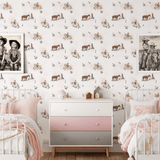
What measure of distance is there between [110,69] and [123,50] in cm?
42

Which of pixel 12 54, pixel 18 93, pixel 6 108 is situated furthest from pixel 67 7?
pixel 6 108

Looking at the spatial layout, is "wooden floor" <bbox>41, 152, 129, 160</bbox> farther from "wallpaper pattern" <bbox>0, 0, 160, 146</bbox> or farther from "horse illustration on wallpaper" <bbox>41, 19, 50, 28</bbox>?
"horse illustration on wallpaper" <bbox>41, 19, 50, 28</bbox>

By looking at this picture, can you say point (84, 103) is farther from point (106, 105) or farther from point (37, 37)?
point (37, 37)

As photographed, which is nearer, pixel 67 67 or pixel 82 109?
pixel 82 109

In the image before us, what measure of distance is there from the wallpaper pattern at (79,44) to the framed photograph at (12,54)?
10 centimetres

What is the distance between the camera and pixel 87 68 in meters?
4.23

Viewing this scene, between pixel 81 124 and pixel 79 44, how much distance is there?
145 centimetres

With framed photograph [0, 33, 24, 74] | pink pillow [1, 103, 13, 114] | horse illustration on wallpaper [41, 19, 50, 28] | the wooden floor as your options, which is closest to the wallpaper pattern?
horse illustration on wallpaper [41, 19, 50, 28]

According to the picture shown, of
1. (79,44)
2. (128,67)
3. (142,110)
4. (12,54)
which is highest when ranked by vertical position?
(79,44)

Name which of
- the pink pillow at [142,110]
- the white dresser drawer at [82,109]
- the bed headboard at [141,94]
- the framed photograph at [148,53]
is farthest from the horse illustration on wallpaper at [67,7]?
the pink pillow at [142,110]

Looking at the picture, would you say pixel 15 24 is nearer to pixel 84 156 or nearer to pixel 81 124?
pixel 81 124

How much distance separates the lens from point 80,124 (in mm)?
3828

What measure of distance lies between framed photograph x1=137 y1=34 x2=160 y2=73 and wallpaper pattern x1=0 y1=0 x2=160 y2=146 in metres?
0.10

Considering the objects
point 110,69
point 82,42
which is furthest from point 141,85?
point 82,42
